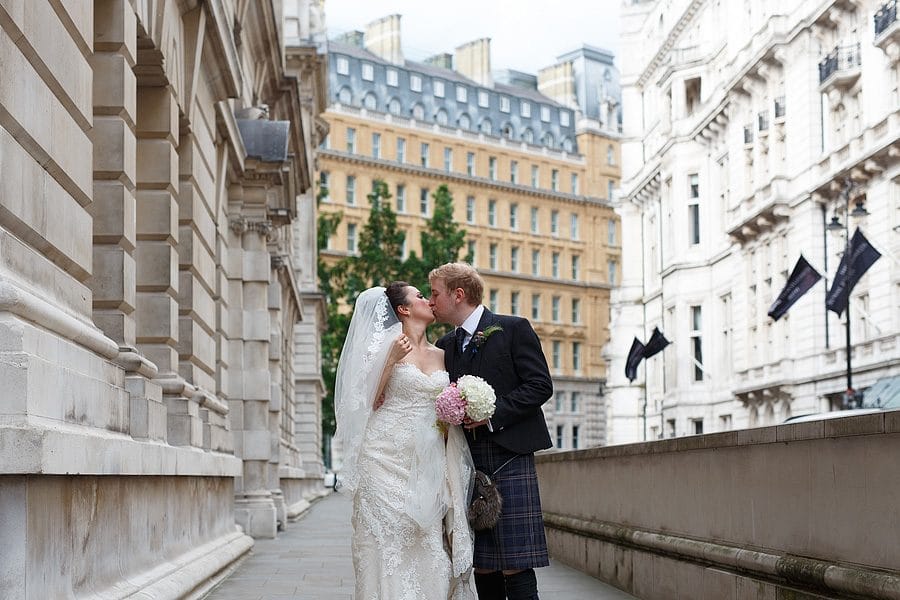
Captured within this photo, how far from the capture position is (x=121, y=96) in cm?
970

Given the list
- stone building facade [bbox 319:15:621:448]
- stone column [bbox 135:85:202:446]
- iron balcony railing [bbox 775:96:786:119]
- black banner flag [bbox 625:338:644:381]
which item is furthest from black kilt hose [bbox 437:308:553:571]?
stone building facade [bbox 319:15:621:448]

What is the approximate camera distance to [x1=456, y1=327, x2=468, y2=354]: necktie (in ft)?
25.5

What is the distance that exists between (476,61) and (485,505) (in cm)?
10870

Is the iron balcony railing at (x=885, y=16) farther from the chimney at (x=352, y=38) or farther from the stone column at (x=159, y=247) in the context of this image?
the chimney at (x=352, y=38)

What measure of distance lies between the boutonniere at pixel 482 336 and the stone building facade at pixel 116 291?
1949mm

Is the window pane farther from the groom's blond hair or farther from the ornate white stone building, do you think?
Answer: the groom's blond hair

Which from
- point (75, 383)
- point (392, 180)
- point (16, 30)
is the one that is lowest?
point (75, 383)

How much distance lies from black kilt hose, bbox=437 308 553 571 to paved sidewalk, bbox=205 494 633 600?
2.95m

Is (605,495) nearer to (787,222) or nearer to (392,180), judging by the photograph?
A: (787,222)

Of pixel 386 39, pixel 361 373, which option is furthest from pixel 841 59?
pixel 386 39

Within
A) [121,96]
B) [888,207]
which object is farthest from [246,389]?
[888,207]

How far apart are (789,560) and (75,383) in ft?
12.5

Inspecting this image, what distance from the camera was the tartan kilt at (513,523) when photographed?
7.40 meters

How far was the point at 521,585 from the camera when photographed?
24.3 feet
